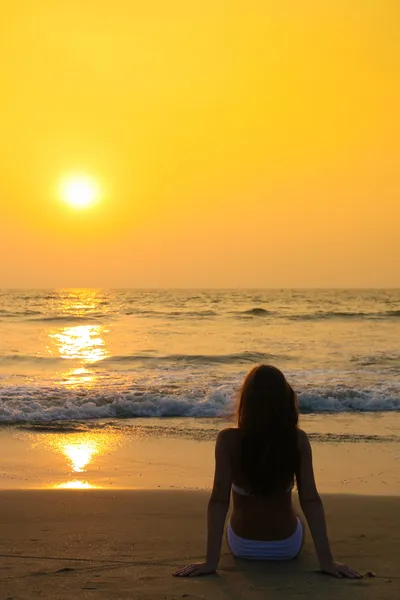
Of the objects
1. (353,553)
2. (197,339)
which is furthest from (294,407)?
(197,339)

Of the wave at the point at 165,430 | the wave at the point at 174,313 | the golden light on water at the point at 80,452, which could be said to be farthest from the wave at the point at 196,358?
the wave at the point at 174,313

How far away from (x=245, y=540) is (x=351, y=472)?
11.8 ft

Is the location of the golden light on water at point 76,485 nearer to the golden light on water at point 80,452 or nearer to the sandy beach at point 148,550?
the golden light on water at point 80,452

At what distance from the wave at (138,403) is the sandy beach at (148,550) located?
5.42 meters

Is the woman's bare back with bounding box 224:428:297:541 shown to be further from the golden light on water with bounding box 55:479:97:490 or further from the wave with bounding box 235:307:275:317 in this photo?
the wave with bounding box 235:307:275:317

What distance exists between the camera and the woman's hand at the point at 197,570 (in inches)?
157

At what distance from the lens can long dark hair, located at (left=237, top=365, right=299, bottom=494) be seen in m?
3.76

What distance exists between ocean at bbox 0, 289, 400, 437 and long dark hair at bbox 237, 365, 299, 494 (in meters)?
0.52

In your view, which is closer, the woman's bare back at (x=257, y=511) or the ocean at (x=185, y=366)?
the woman's bare back at (x=257, y=511)

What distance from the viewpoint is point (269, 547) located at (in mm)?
4133

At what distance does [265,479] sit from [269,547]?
489mm

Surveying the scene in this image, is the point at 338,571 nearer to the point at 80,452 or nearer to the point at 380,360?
the point at 80,452

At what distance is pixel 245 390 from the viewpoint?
3.81m

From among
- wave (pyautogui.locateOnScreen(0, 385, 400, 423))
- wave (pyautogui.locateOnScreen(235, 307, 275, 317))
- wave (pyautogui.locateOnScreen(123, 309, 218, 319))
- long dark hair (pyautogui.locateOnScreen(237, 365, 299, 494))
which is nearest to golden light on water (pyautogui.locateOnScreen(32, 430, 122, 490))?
wave (pyautogui.locateOnScreen(0, 385, 400, 423))
